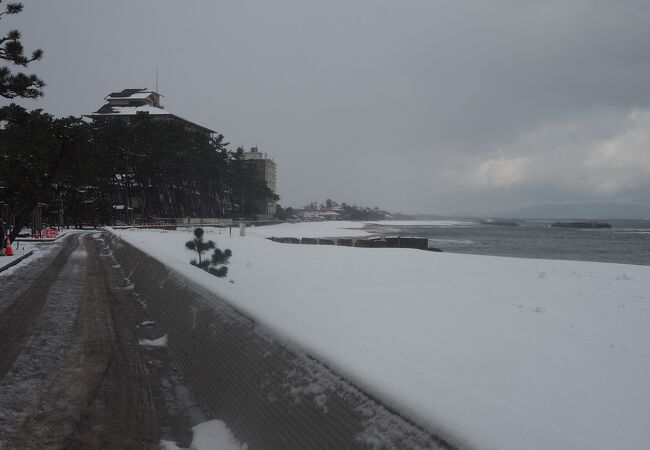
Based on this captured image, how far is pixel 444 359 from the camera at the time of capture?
6648mm

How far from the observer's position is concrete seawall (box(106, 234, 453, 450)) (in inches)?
99.0

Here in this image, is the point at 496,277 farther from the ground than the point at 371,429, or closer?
closer

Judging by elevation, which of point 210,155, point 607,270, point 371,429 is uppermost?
point 210,155

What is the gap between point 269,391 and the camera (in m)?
3.63

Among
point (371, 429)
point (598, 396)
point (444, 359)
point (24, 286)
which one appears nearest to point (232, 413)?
point (371, 429)

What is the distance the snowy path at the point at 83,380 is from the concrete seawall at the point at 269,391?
393mm

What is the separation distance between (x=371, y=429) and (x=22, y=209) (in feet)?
113

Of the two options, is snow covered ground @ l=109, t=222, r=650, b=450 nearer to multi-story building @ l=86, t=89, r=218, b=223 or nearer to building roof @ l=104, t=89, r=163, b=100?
multi-story building @ l=86, t=89, r=218, b=223

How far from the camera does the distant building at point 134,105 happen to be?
87562 mm

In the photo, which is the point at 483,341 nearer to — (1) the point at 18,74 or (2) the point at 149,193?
(1) the point at 18,74

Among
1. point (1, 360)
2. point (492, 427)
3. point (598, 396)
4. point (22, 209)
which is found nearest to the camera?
point (492, 427)

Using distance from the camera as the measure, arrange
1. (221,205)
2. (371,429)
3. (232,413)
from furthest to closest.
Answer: (221,205)
(232,413)
(371,429)

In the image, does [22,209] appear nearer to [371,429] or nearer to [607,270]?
[607,270]

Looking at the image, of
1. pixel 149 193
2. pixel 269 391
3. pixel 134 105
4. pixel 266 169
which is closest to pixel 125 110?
pixel 134 105
